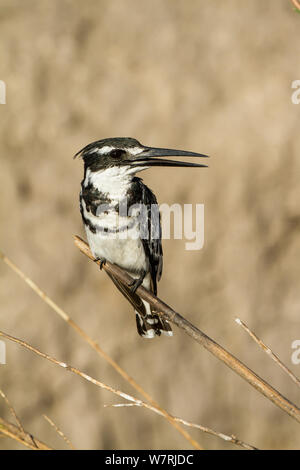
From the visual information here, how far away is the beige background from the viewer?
4520 millimetres

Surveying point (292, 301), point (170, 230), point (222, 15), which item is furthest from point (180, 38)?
point (292, 301)

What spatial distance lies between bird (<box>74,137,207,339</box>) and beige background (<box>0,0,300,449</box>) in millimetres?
1574

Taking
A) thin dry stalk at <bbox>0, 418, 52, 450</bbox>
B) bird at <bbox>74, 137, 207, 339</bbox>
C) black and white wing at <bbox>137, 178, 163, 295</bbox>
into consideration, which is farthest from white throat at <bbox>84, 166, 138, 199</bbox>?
thin dry stalk at <bbox>0, 418, 52, 450</bbox>

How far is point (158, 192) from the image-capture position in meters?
4.64

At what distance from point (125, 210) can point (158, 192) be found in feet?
6.85

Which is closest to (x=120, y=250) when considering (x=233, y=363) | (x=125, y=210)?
(x=125, y=210)

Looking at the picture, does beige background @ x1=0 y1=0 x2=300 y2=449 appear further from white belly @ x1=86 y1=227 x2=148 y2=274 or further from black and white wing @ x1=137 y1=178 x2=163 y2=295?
white belly @ x1=86 y1=227 x2=148 y2=274

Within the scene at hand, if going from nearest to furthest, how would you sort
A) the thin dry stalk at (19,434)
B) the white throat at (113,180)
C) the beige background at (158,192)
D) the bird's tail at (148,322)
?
the thin dry stalk at (19,434)
the white throat at (113,180)
the bird's tail at (148,322)
the beige background at (158,192)

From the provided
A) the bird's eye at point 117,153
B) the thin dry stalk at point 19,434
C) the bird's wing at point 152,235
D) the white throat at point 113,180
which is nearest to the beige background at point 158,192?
the bird's wing at point 152,235

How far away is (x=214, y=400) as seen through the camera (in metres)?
4.86

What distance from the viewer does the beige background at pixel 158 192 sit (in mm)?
4520

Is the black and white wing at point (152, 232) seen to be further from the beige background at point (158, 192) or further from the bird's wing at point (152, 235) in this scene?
the beige background at point (158, 192)

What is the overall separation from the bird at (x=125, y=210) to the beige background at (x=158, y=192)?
157 centimetres
